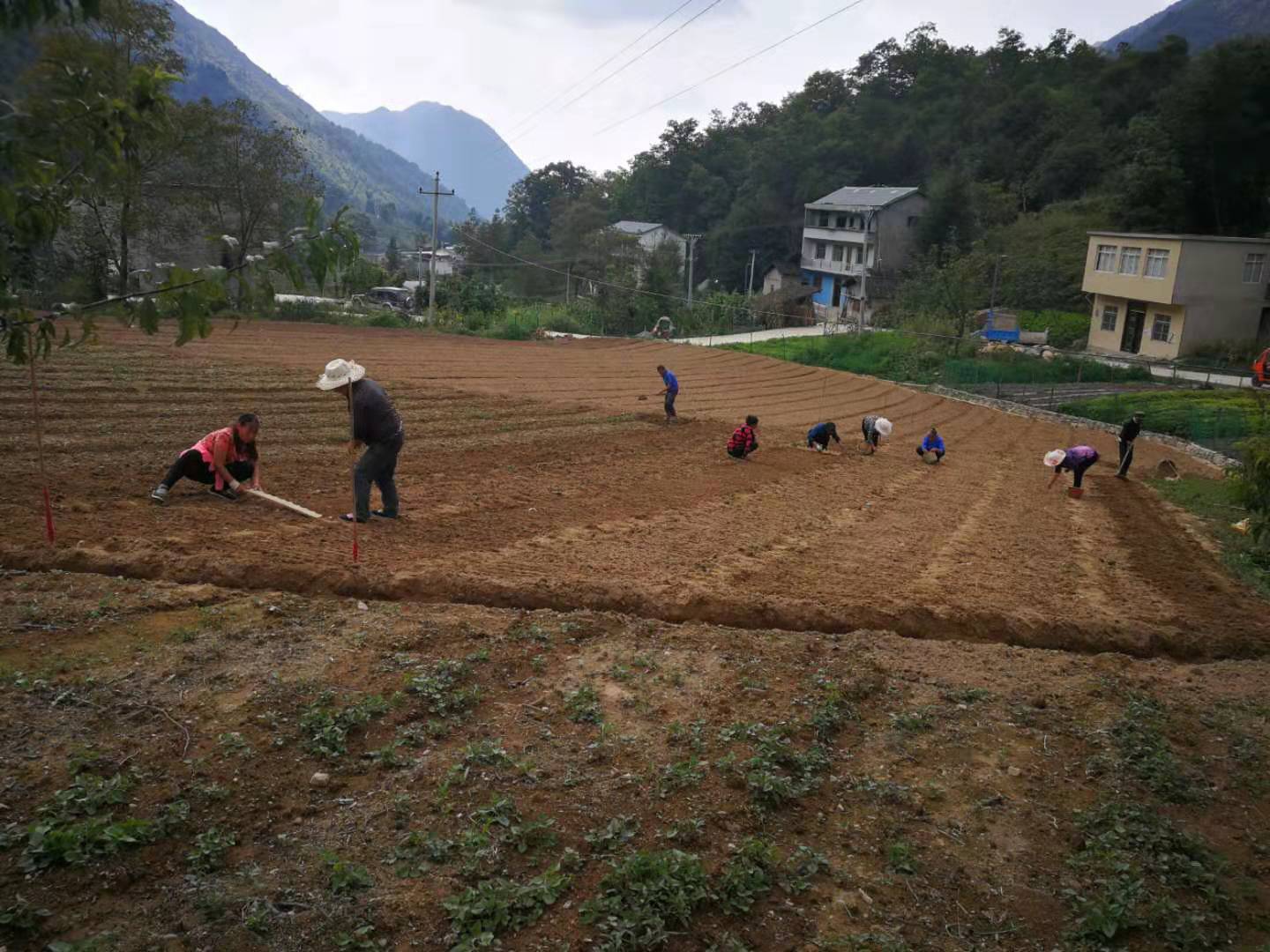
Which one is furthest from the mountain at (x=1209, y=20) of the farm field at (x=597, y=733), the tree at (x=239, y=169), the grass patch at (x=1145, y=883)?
the grass patch at (x=1145, y=883)

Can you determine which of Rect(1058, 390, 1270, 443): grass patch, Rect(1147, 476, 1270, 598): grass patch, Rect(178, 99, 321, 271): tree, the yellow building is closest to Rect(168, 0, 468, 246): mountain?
Rect(178, 99, 321, 271): tree

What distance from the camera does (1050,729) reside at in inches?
215

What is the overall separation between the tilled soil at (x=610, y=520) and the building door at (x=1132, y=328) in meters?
24.2

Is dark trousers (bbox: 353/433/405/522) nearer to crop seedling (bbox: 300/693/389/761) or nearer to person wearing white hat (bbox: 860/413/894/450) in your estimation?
crop seedling (bbox: 300/693/389/761)

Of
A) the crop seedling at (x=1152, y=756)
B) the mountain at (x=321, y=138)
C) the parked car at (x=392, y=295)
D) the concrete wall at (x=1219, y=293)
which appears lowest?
the crop seedling at (x=1152, y=756)

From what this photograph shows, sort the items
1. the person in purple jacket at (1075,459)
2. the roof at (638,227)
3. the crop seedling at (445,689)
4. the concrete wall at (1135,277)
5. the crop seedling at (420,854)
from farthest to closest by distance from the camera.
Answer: the roof at (638,227) < the concrete wall at (1135,277) < the person in purple jacket at (1075,459) < the crop seedling at (445,689) < the crop seedling at (420,854)

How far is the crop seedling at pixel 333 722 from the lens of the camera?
4.64m

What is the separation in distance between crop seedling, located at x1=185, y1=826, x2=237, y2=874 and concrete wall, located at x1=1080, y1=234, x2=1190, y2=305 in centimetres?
4440

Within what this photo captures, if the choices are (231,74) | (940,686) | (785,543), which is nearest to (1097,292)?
(785,543)

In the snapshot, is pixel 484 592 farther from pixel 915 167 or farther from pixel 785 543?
pixel 915 167

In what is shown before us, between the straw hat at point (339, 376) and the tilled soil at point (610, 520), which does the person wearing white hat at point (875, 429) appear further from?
the straw hat at point (339, 376)

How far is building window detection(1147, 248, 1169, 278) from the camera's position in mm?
40281

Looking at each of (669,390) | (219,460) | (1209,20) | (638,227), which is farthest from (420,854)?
(1209,20)

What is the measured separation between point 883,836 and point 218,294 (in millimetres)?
3664
